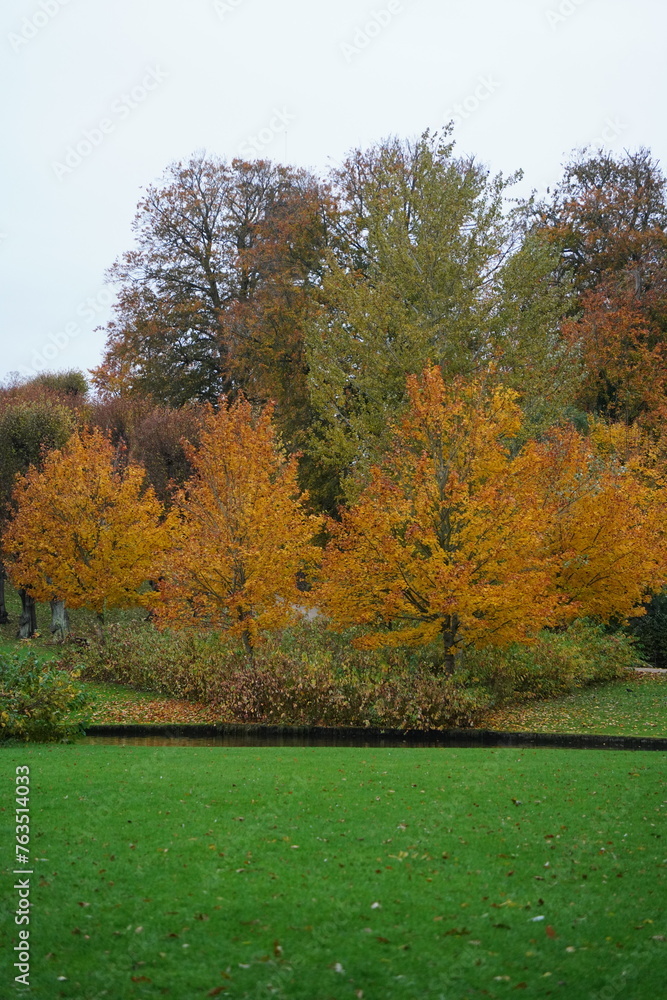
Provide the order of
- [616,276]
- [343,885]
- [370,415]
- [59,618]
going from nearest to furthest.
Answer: [343,885], [370,415], [59,618], [616,276]

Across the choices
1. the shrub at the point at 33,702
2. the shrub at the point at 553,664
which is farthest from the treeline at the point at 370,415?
the shrub at the point at 33,702

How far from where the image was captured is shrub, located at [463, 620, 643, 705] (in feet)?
61.1

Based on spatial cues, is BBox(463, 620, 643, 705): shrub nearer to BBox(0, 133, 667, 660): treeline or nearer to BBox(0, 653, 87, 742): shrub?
BBox(0, 133, 667, 660): treeline

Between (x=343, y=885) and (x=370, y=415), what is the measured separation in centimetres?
2221

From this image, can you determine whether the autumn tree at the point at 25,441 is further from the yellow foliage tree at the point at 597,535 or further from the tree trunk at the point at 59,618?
the yellow foliage tree at the point at 597,535

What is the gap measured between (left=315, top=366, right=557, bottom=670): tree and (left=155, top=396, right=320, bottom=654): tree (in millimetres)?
1291

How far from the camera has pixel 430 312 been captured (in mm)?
28109

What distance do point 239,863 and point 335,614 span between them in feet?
33.6

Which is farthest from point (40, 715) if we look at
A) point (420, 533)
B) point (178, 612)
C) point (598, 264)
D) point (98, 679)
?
point (598, 264)

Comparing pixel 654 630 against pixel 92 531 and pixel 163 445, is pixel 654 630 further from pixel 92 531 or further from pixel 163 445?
pixel 163 445

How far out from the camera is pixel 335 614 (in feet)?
55.7

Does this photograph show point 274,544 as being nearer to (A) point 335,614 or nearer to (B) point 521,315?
(A) point 335,614

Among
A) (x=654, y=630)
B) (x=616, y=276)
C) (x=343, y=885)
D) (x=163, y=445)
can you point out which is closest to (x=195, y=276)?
(x=163, y=445)

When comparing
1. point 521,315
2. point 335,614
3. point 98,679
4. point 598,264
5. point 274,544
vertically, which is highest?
point 598,264
